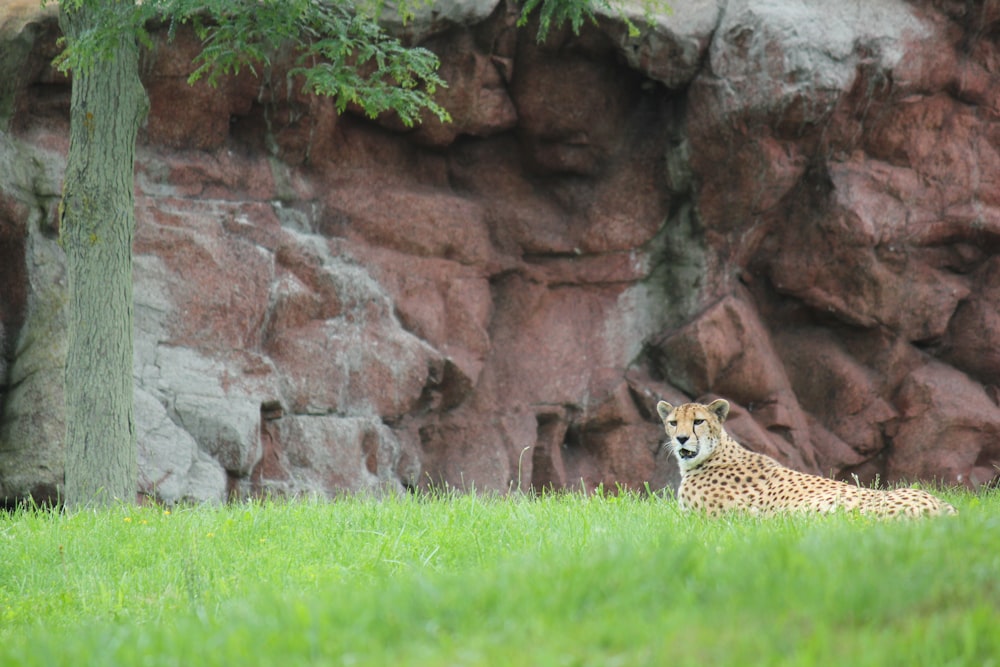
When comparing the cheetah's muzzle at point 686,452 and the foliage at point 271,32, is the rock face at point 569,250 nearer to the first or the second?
the foliage at point 271,32

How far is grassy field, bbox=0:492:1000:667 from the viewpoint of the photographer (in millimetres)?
4281

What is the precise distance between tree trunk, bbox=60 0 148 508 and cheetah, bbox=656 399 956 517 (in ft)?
18.8

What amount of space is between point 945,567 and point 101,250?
30.0 feet

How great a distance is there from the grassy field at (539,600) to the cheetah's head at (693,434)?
105 inches

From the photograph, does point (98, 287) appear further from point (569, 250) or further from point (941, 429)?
point (941, 429)

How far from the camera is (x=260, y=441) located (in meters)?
15.9

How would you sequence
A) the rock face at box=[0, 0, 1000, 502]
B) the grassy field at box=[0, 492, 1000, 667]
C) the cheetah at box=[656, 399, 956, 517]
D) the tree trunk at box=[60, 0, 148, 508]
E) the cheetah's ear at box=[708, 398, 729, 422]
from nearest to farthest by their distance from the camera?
the grassy field at box=[0, 492, 1000, 667] < the cheetah at box=[656, 399, 956, 517] < the cheetah's ear at box=[708, 398, 729, 422] < the tree trunk at box=[60, 0, 148, 508] < the rock face at box=[0, 0, 1000, 502]

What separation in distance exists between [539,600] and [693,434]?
6241 mm

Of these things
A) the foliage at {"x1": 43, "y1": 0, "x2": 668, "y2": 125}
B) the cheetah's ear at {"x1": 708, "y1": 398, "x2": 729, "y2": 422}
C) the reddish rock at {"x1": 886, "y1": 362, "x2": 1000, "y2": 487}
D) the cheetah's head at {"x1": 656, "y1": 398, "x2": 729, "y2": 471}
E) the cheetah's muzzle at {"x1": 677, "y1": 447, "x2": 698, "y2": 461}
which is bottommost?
the reddish rock at {"x1": 886, "y1": 362, "x2": 1000, "y2": 487}

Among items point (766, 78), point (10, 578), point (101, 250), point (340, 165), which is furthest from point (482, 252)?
point (10, 578)

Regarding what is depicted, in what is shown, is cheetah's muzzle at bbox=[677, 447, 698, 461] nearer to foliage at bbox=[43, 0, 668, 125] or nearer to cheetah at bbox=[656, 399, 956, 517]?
cheetah at bbox=[656, 399, 956, 517]

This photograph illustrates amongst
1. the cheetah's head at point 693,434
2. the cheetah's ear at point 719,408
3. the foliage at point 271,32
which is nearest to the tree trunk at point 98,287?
the foliage at point 271,32

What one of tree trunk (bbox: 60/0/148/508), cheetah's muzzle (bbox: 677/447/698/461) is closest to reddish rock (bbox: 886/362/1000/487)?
cheetah's muzzle (bbox: 677/447/698/461)

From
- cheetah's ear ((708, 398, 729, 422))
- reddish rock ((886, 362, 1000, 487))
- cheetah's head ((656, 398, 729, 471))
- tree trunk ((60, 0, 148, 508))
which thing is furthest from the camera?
reddish rock ((886, 362, 1000, 487))
